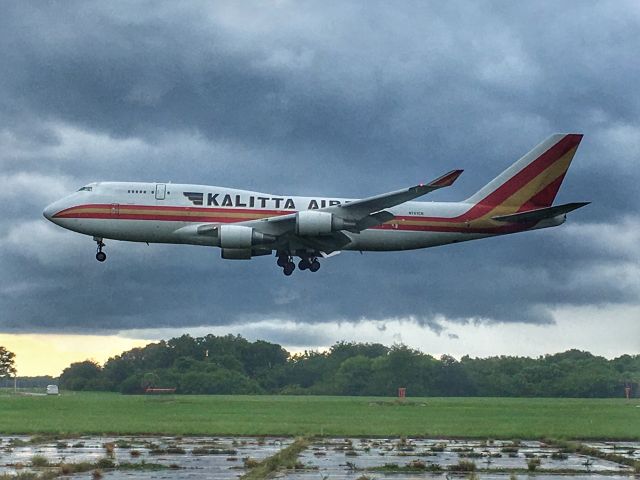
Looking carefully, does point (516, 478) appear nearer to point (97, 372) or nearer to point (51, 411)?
point (51, 411)

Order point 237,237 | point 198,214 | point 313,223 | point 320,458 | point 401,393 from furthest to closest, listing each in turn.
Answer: point 401,393
point 198,214
point 313,223
point 237,237
point 320,458

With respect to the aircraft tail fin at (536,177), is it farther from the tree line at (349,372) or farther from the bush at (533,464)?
the tree line at (349,372)

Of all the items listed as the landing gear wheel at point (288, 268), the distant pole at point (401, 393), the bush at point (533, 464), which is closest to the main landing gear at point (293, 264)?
the landing gear wheel at point (288, 268)

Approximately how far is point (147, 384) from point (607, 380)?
63464 mm

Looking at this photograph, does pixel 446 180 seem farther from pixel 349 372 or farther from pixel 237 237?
pixel 349 372

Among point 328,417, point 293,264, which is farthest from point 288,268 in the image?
point 328,417

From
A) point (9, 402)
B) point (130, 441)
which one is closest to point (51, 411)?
point (9, 402)

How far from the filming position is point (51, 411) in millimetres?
113062

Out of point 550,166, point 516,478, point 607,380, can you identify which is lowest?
point 516,478

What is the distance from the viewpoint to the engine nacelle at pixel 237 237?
65812 mm

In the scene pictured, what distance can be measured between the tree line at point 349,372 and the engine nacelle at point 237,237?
73579 mm

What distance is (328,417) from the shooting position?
99.4m

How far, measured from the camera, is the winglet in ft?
208

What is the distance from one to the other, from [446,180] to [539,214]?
858 centimetres
